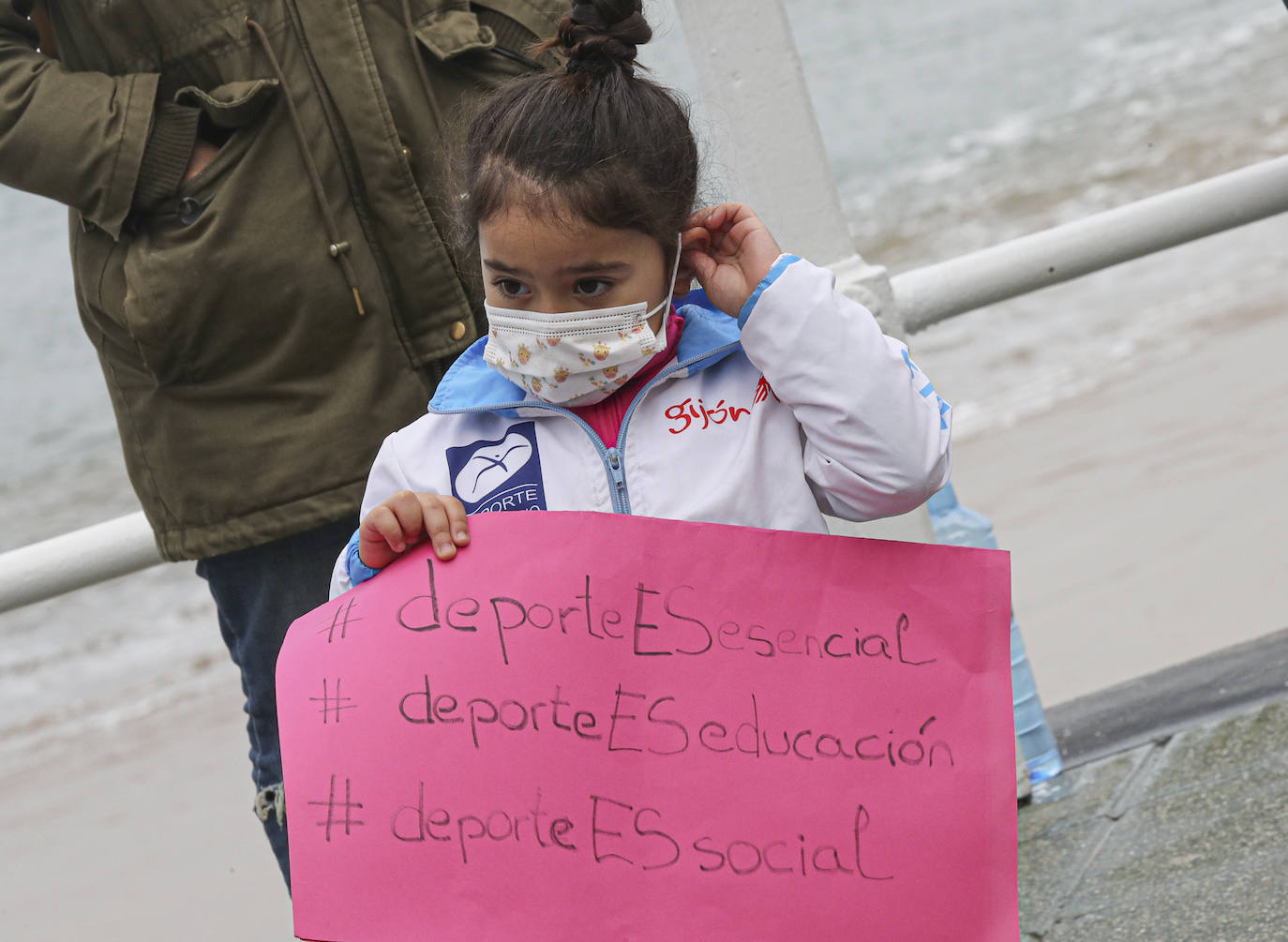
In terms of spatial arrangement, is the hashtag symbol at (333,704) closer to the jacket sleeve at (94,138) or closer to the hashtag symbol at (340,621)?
the hashtag symbol at (340,621)

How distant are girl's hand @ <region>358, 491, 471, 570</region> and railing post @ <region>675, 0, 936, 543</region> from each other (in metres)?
1.17

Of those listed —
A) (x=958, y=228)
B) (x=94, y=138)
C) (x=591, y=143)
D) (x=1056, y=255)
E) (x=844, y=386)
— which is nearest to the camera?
(x=844, y=386)

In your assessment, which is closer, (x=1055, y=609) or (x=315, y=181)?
(x=315, y=181)

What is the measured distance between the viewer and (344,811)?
62.4 inches

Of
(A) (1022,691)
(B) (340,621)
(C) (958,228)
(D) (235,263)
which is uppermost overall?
(D) (235,263)

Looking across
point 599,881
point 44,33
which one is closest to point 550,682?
point 599,881

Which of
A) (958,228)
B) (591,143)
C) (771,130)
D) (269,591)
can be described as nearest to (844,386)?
(591,143)

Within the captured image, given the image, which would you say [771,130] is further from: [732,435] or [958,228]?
[958,228]

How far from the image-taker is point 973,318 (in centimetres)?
845

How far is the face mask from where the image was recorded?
1629mm

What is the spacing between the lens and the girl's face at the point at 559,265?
1614mm

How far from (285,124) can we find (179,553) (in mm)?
Result: 634

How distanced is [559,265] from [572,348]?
3.6 inches

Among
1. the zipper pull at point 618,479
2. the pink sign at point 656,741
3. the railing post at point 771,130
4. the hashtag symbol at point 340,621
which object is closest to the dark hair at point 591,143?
the zipper pull at point 618,479
